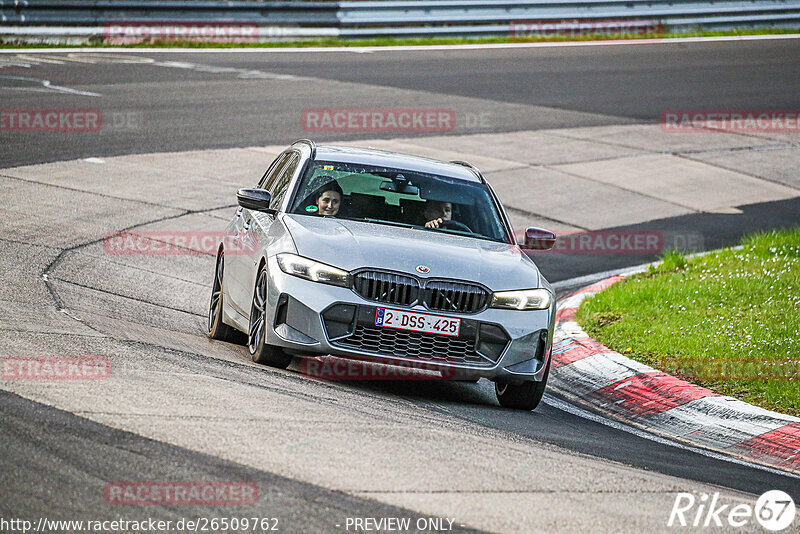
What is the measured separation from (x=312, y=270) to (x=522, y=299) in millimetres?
1413

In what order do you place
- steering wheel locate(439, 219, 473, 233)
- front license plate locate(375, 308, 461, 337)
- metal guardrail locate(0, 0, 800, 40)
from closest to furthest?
front license plate locate(375, 308, 461, 337) < steering wheel locate(439, 219, 473, 233) < metal guardrail locate(0, 0, 800, 40)

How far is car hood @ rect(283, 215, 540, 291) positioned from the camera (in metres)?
7.61

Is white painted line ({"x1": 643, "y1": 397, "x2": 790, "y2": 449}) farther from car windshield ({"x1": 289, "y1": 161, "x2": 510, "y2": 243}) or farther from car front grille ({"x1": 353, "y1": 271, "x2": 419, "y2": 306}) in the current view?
car front grille ({"x1": 353, "y1": 271, "x2": 419, "y2": 306})

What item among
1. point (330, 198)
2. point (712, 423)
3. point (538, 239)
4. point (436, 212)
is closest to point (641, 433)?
point (712, 423)

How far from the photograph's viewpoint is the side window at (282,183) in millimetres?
9008

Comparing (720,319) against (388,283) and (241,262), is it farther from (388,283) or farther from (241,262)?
(241,262)

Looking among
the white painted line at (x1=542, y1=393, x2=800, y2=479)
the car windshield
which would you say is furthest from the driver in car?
the white painted line at (x1=542, y1=393, x2=800, y2=479)

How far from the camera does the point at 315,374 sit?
8.13 meters

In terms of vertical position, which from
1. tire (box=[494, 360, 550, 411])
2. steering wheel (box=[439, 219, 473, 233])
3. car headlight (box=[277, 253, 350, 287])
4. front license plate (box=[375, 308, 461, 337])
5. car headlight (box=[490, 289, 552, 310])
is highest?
steering wheel (box=[439, 219, 473, 233])

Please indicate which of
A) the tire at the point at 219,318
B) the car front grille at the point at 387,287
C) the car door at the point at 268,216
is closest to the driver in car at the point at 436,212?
the car door at the point at 268,216

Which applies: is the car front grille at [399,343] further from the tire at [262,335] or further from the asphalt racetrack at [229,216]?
the tire at [262,335]

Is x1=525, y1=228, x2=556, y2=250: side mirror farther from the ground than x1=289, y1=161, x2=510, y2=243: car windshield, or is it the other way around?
x1=289, y1=161, x2=510, y2=243: car windshield

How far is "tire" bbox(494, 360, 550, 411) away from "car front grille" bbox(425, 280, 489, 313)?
717 mm

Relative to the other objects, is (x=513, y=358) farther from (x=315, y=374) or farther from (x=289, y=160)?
(x=289, y=160)
